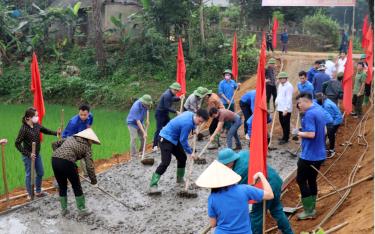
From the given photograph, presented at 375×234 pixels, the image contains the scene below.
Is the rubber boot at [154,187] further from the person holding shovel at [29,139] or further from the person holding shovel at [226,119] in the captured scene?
the person holding shovel at [29,139]

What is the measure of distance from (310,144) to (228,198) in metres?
2.49

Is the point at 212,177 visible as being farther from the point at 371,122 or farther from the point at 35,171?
the point at 371,122

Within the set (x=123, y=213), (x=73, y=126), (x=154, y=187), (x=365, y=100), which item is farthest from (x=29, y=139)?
(x=365, y=100)

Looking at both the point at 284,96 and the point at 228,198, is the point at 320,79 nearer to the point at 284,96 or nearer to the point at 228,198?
the point at 284,96

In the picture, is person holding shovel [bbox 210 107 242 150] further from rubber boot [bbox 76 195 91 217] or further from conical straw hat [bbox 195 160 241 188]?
conical straw hat [bbox 195 160 241 188]

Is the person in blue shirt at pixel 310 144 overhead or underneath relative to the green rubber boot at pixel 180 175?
overhead

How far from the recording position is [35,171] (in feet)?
26.5

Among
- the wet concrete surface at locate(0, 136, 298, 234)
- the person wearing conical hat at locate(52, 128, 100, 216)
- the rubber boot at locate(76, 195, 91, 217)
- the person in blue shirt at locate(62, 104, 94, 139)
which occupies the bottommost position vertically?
the wet concrete surface at locate(0, 136, 298, 234)

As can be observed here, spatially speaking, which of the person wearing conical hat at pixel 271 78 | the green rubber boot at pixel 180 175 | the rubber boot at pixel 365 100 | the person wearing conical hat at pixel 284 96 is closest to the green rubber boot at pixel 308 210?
the green rubber boot at pixel 180 175

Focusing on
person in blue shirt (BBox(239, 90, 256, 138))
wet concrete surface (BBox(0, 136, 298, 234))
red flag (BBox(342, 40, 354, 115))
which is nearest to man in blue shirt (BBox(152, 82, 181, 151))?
person in blue shirt (BBox(239, 90, 256, 138))

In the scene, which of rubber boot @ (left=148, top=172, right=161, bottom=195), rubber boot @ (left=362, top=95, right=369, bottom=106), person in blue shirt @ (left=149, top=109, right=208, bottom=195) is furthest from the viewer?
rubber boot @ (left=362, top=95, right=369, bottom=106)

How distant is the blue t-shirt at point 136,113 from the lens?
9.63 m

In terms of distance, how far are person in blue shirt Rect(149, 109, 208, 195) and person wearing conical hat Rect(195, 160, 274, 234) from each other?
2672 mm

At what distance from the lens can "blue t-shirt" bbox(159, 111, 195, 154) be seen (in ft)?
24.1
